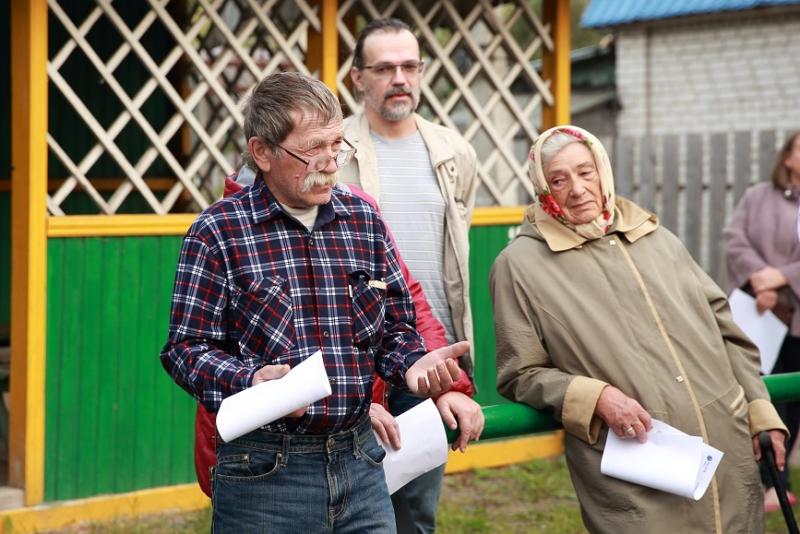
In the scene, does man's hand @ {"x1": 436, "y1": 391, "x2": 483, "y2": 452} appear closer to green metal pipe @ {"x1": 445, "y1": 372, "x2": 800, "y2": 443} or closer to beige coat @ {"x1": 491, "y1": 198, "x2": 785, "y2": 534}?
green metal pipe @ {"x1": 445, "y1": 372, "x2": 800, "y2": 443}

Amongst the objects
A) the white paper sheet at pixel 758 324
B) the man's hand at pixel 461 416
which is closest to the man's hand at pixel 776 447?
the man's hand at pixel 461 416

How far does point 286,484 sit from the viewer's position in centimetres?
264

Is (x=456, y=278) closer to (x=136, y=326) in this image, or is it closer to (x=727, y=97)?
(x=136, y=326)

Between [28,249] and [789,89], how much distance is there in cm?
1017

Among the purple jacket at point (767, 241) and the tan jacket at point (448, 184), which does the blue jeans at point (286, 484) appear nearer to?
the tan jacket at point (448, 184)

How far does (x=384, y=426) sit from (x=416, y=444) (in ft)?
0.31

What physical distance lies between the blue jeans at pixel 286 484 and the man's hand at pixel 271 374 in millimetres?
207

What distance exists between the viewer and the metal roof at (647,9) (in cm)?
1335

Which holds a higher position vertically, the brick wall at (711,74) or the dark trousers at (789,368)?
the brick wall at (711,74)

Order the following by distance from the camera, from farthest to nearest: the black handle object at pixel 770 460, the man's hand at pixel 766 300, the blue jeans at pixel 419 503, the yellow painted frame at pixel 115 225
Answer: the man's hand at pixel 766 300, the yellow painted frame at pixel 115 225, the blue jeans at pixel 419 503, the black handle object at pixel 770 460

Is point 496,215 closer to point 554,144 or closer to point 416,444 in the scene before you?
point 554,144

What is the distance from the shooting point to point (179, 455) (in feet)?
19.7

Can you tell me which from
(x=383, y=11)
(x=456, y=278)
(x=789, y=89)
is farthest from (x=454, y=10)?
(x=789, y=89)

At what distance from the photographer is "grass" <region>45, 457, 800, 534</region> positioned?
5699mm
